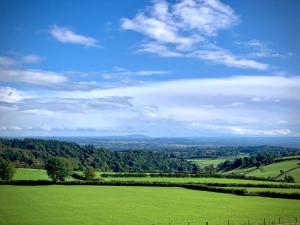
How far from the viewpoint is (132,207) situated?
61938mm

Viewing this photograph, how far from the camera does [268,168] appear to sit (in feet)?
467

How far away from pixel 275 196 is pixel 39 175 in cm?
6796

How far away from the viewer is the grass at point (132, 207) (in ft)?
166

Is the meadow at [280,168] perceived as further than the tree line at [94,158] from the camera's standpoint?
No

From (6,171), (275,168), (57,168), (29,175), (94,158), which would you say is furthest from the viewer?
(94,158)

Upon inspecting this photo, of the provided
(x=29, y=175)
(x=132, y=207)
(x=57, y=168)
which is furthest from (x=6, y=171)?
(x=132, y=207)

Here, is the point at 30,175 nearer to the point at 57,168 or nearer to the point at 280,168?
the point at 57,168

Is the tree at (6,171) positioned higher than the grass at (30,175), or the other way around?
the tree at (6,171)

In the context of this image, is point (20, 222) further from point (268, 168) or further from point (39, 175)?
point (268, 168)

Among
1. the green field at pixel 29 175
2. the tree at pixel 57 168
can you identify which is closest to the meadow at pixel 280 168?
the tree at pixel 57 168

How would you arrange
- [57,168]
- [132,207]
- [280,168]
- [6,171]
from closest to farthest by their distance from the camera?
1. [132,207]
2. [6,171]
3. [57,168]
4. [280,168]

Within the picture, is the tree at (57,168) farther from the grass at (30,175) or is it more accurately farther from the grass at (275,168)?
the grass at (275,168)

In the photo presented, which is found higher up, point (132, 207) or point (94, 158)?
point (94, 158)

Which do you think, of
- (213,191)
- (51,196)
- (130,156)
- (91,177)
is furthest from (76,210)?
(130,156)
